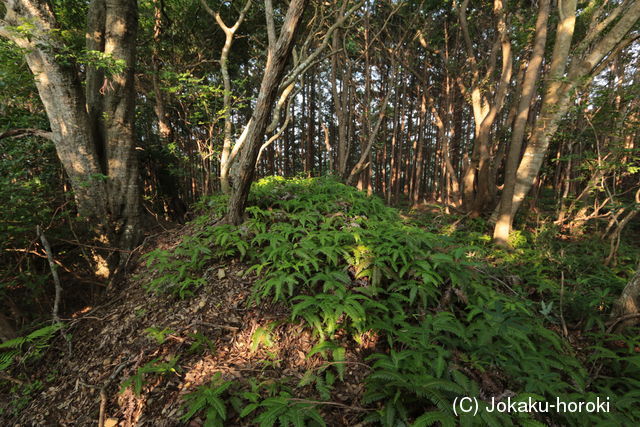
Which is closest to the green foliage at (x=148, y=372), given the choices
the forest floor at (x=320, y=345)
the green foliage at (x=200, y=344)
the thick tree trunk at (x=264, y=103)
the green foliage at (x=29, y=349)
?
the forest floor at (x=320, y=345)

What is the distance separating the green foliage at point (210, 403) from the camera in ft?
6.28

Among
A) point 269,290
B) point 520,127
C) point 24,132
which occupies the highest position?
point 520,127

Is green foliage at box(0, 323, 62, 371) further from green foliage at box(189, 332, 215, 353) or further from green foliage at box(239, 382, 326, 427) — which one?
green foliage at box(239, 382, 326, 427)

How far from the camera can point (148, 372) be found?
8.13ft

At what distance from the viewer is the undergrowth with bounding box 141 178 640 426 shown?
199cm

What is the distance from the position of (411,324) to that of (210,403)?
2.09 m

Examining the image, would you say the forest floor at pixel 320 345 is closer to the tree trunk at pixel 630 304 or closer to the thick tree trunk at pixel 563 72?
the tree trunk at pixel 630 304

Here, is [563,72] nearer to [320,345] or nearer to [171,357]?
[320,345]

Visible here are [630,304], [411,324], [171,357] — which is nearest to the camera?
[171,357]

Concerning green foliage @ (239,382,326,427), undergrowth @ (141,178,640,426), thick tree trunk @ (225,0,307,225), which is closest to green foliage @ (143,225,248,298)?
undergrowth @ (141,178,640,426)

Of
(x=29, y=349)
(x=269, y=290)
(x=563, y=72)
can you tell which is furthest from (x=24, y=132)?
(x=563, y=72)

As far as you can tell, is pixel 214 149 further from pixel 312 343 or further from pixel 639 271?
pixel 639 271

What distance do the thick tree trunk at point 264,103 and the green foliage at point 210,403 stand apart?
262 cm

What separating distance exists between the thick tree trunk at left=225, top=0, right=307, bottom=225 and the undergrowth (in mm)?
357
